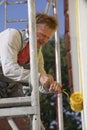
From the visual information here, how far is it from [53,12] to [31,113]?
194cm

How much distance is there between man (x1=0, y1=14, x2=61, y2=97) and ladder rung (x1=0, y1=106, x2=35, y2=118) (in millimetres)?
290

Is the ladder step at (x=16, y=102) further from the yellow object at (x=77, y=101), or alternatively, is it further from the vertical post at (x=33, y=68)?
the yellow object at (x=77, y=101)

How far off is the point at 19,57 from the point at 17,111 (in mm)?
857

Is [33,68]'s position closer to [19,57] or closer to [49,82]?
[49,82]

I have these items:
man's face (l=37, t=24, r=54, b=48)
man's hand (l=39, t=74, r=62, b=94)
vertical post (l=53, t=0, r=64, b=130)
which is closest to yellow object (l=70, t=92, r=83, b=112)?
man's hand (l=39, t=74, r=62, b=94)

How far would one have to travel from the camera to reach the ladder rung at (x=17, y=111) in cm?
288

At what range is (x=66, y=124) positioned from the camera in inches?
834

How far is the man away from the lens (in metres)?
3.17

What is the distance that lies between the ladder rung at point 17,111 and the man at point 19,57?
290mm

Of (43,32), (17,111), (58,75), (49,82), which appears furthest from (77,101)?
(58,75)

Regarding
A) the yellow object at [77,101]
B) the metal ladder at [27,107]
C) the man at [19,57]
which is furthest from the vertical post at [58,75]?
the metal ladder at [27,107]

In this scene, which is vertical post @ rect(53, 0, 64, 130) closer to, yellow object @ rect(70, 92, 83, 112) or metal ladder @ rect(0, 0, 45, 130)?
yellow object @ rect(70, 92, 83, 112)

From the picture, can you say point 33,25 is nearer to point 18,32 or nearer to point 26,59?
point 18,32

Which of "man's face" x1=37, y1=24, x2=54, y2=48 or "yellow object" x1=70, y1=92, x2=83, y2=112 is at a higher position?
"man's face" x1=37, y1=24, x2=54, y2=48
